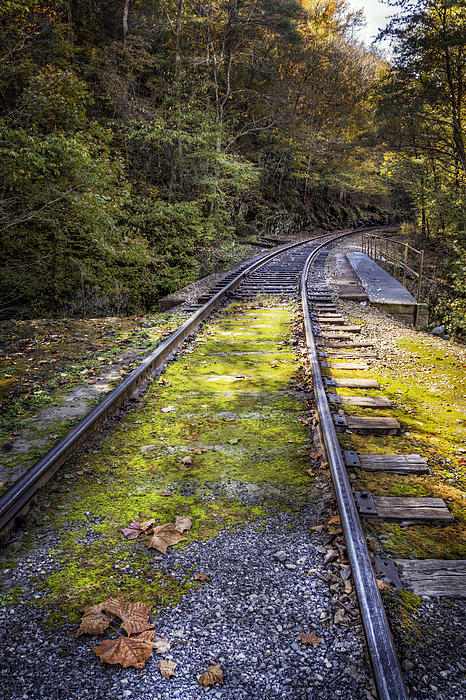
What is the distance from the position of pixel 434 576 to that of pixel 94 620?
5.65 ft

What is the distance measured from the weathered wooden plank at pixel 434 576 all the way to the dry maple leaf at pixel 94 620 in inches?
58.8

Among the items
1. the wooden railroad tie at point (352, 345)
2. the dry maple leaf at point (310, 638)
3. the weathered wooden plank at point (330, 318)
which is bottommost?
the dry maple leaf at point (310, 638)

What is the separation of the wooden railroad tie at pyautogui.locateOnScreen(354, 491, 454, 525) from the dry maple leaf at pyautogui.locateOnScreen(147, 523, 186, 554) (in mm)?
1166

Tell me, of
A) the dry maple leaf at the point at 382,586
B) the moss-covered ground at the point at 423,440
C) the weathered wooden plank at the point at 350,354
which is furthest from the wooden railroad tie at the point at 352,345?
the dry maple leaf at the point at 382,586

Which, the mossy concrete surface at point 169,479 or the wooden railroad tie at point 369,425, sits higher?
the wooden railroad tie at point 369,425

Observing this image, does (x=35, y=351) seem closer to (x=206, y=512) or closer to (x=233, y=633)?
(x=206, y=512)

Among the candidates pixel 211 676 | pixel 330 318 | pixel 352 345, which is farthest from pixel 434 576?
pixel 330 318

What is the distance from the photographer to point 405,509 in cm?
281

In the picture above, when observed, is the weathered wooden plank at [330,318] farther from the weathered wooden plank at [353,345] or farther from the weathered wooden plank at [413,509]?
the weathered wooden plank at [413,509]

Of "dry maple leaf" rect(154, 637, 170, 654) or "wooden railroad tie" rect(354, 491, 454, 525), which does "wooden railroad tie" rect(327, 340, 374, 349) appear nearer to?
"wooden railroad tie" rect(354, 491, 454, 525)

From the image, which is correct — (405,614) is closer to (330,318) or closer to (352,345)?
(352,345)

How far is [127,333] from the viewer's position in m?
7.68

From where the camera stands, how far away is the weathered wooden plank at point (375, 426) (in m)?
3.93

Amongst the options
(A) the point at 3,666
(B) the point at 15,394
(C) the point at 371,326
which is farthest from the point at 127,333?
(A) the point at 3,666
